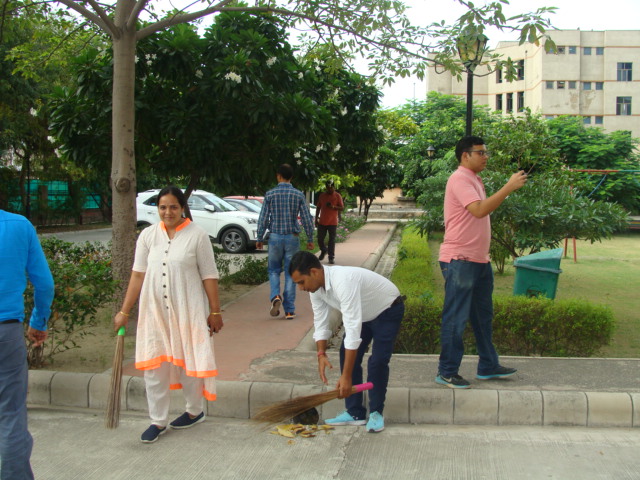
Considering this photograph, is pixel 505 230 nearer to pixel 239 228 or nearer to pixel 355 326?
pixel 355 326

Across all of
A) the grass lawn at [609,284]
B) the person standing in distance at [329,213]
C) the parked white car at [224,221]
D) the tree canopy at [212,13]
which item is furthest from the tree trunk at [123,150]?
the parked white car at [224,221]

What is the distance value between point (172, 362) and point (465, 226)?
7.39 feet

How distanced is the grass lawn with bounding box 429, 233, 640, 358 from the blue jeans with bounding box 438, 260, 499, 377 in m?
2.12

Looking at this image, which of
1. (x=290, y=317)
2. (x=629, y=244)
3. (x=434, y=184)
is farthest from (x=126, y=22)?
(x=629, y=244)

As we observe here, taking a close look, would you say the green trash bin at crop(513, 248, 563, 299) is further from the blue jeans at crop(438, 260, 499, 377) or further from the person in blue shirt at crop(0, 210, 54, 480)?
the person in blue shirt at crop(0, 210, 54, 480)

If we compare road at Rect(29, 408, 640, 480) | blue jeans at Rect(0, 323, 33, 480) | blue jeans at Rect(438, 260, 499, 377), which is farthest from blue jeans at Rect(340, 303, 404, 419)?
blue jeans at Rect(0, 323, 33, 480)

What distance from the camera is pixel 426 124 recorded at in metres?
34.0

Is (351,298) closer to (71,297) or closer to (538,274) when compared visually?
(71,297)

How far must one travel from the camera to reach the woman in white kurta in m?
4.10

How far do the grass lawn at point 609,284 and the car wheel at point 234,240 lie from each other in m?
4.87

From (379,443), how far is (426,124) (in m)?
31.3

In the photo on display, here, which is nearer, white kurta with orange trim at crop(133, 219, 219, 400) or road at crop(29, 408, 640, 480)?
road at crop(29, 408, 640, 480)

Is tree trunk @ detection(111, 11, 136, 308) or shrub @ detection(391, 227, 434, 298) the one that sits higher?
tree trunk @ detection(111, 11, 136, 308)

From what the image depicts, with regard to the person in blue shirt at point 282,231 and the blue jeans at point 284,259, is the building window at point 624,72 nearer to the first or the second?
the person in blue shirt at point 282,231
